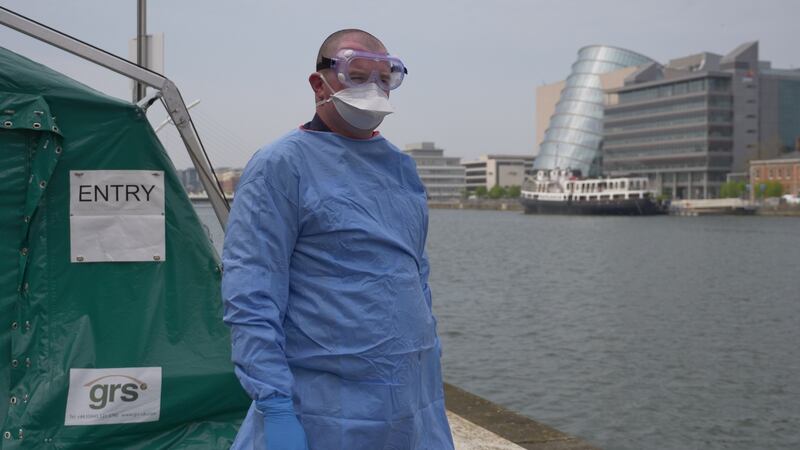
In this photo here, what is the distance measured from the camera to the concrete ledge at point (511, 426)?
234 inches

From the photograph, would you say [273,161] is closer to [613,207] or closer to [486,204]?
[613,207]

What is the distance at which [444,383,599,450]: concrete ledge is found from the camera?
5.95 meters

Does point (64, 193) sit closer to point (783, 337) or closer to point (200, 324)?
point (200, 324)

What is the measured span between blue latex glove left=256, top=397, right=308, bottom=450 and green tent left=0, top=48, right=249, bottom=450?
2043mm

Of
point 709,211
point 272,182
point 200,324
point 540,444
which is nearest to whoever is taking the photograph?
point 272,182

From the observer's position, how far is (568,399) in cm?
1234

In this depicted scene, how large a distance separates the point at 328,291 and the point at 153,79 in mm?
2142

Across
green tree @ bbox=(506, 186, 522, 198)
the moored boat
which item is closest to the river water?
the moored boat

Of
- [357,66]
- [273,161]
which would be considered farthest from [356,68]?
[273,161]

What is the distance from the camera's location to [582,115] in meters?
133

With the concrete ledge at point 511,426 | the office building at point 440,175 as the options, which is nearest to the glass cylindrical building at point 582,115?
the office building at point 440,175

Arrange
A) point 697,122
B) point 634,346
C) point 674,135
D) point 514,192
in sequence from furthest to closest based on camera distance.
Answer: point 514,192, point 674,135, point 697,122, point 634,346

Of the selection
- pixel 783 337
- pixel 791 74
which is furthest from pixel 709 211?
pixel 783 337

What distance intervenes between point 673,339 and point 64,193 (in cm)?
1544
